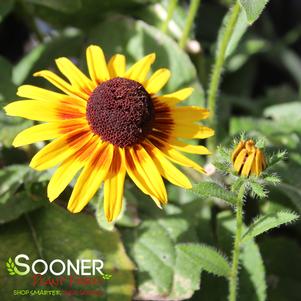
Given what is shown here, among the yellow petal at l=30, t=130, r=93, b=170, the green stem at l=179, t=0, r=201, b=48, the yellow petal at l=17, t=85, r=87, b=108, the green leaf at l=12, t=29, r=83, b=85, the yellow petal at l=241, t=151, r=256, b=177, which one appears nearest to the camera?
the yellow petal at l=241, t=151, r=256, b=177

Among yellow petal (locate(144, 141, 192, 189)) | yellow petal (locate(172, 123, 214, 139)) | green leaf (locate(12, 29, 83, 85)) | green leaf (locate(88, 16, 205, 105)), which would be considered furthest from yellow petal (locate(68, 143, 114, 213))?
green leaf (locate(12, 29, 83, 85))

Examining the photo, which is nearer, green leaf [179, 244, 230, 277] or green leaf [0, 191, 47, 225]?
green leaf [179, 244, 230, 277]

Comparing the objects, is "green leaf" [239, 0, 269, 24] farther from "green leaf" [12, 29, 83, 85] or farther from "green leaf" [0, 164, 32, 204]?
"green leaf" [12, 29, 83, 85]

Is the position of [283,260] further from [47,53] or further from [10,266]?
[47,53]

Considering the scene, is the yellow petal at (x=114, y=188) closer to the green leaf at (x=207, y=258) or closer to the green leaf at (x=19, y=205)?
the green leaf at (x=207, y=258)

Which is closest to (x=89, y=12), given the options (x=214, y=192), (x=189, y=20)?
(x=189, y=20)
